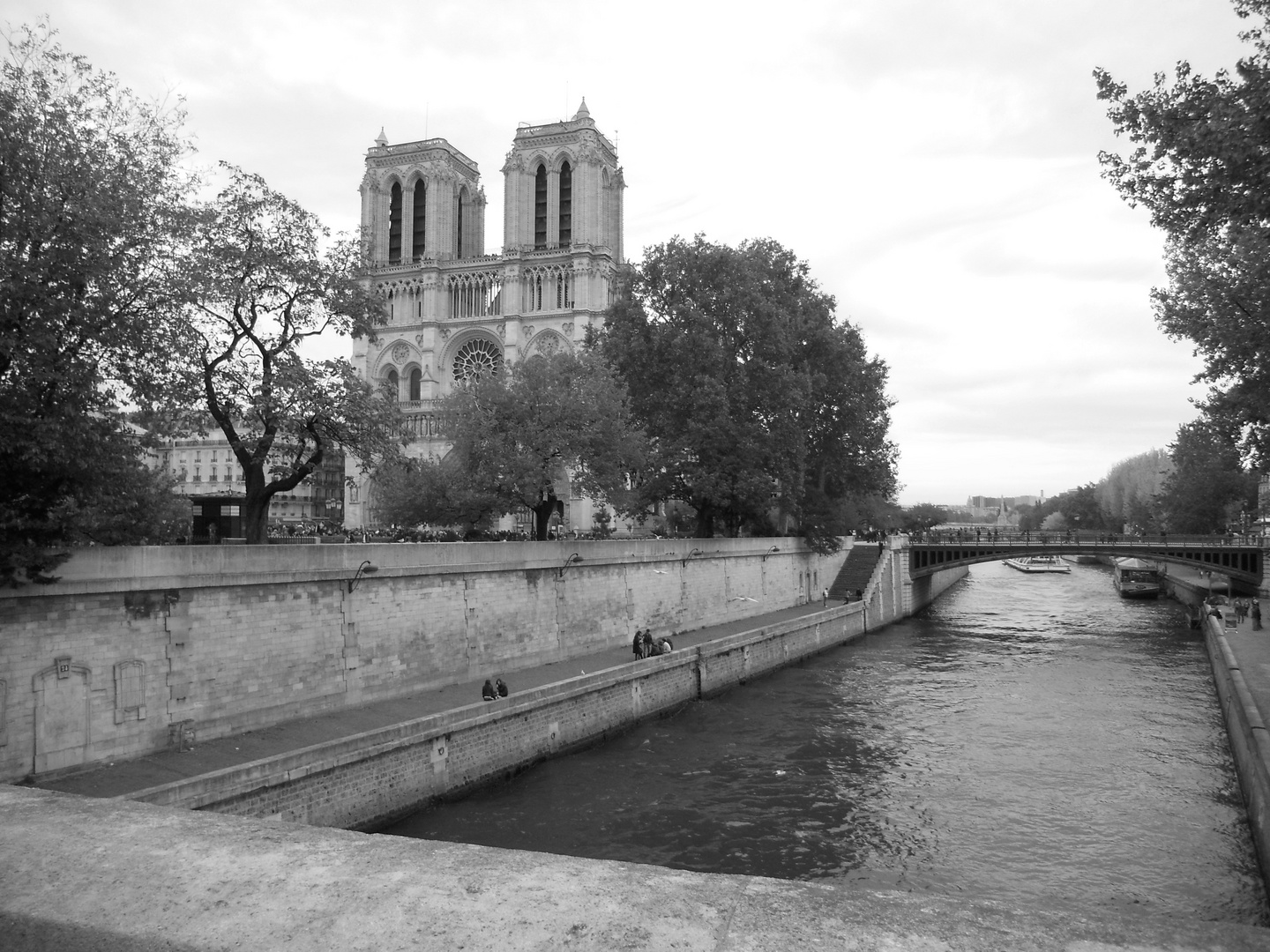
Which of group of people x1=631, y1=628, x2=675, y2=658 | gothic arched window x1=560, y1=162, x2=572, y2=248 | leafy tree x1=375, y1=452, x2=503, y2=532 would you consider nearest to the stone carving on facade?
leafy tree x1=375, y1=452, x2=503, y2=532

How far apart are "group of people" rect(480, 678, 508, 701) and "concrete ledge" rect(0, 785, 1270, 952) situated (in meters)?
13.6

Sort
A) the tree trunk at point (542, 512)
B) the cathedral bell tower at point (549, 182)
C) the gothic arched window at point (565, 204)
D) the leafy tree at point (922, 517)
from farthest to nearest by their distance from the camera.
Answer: the leafy tree at point (922, 517), the gothic arched window at point (565, 204), the cathedral bell tower at point (549, 182), the tree trunk at point (542, 512)

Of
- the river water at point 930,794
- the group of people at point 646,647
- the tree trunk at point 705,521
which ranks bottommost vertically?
the river water at point 930,794

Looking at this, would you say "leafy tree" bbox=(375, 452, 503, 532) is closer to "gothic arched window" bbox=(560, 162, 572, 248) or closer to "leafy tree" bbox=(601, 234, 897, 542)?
"leafy tree" bbox=(601, 234, 897, 542)

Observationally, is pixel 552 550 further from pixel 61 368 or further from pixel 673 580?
pixel 61 368

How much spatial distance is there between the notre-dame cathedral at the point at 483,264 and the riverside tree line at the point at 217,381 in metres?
26.0

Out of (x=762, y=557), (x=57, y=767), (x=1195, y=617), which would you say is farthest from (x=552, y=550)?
(x=1195, y=617)

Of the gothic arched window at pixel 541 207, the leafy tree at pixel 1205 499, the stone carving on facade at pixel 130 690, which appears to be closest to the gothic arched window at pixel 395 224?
the gothic arched window at pixel 541 207

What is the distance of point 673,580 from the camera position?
32.2 meters

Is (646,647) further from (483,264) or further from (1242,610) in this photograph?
(483,264)

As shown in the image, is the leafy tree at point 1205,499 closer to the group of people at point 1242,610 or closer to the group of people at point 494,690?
the group of people at point 1242,610

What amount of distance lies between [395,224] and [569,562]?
53676 millimetres

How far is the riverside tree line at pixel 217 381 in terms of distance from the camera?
42.1 ft

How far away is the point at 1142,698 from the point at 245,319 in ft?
84.4
